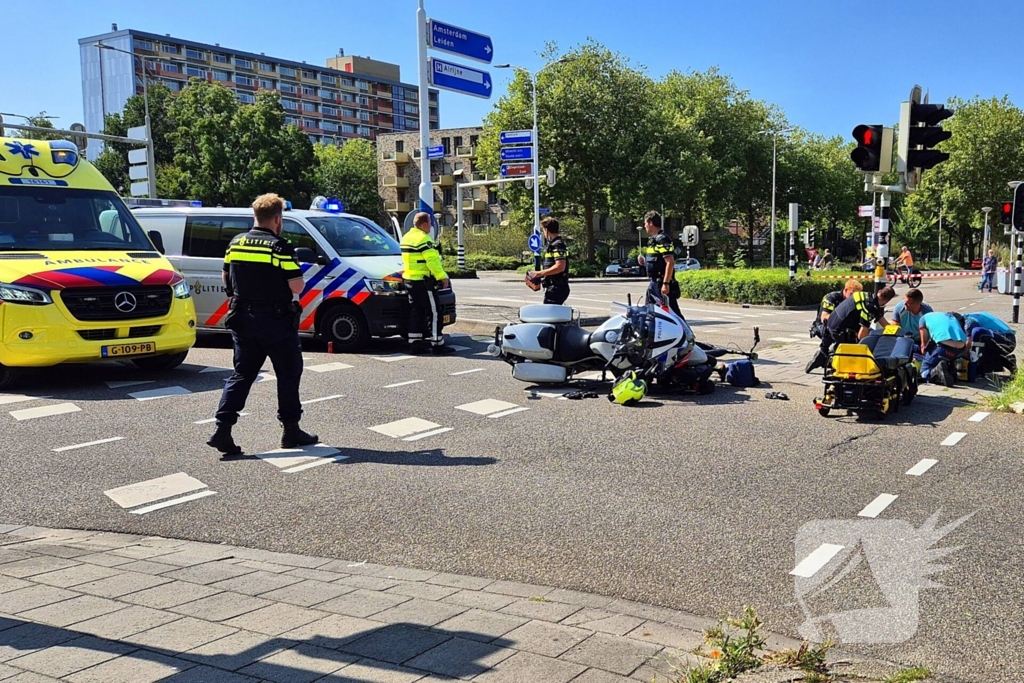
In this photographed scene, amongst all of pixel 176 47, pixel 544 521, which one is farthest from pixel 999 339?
pixel 176 47

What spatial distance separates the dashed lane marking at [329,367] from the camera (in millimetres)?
10828

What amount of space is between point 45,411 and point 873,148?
8.77 m

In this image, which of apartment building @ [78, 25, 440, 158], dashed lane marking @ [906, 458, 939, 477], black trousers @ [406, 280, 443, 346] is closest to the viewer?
dashed lane marking @ [906, 458, 939, 477]

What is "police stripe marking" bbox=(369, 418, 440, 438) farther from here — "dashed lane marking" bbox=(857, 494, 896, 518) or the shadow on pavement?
the shadow on pavement

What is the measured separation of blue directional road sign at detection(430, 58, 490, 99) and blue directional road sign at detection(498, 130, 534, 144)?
53.4 feet

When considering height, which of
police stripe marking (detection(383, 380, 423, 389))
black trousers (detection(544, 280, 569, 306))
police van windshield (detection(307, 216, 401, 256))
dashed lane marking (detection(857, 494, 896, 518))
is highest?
police van windshield (detection(307, 216, 401, 256))

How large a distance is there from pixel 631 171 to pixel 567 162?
10.8 ft

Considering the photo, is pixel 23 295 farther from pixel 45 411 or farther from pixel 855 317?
pixel 855 317

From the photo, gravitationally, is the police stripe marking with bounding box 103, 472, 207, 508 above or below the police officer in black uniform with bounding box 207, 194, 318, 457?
below

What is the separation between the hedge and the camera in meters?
22.3

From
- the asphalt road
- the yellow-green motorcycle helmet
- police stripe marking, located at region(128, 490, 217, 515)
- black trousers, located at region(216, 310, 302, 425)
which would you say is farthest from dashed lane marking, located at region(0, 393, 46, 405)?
the yellow-green motorcycle helmet

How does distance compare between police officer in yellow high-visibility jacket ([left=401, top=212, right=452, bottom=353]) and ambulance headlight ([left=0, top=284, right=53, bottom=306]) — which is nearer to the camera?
ambulance headlight ([left=0, top=284, right=53, bottom=306])

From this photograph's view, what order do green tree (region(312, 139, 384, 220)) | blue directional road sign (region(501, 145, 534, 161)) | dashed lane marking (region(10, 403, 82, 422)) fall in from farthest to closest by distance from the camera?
green tree (region(312, 139, 384, 220)), blue directional road sign (region(501, 145, 534, 161)), dashed lane marking (region(10, 403, 82, 422))

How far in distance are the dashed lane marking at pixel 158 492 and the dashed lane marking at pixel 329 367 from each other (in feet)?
15.3
